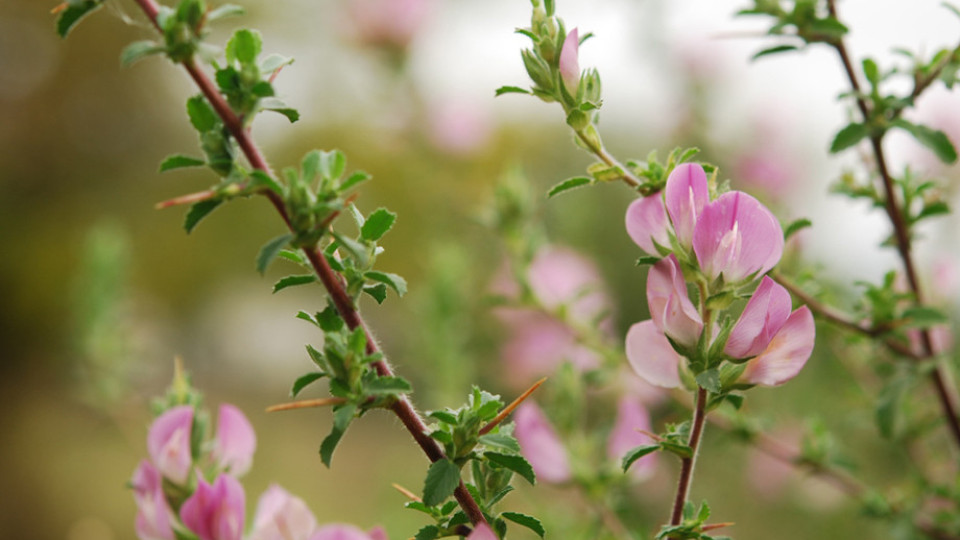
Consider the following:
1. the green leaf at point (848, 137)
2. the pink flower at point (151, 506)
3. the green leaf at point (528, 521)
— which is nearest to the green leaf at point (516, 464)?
the green leaf at point (528, 521)

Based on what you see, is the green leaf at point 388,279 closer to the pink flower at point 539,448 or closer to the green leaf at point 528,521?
the green leaf at point 528,521

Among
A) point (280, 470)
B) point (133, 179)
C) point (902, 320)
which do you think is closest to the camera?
point (902, 320)

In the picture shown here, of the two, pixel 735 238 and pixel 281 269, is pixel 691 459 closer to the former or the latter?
pixel 735 238

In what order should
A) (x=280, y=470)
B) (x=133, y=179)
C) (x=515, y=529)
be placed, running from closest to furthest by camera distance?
(x=515, y=529) < (x=280, y=470) < (x=133, y=179)

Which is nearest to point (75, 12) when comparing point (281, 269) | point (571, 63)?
point (571, 63)

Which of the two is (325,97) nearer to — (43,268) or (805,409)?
(43,268)

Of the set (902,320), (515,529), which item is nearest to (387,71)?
(515,529)

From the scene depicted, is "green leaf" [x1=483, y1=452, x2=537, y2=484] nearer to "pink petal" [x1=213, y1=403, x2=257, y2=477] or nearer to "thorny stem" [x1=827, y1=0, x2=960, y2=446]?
"pink petal" [x1=213, y1=403, x2=257, y2=477]
